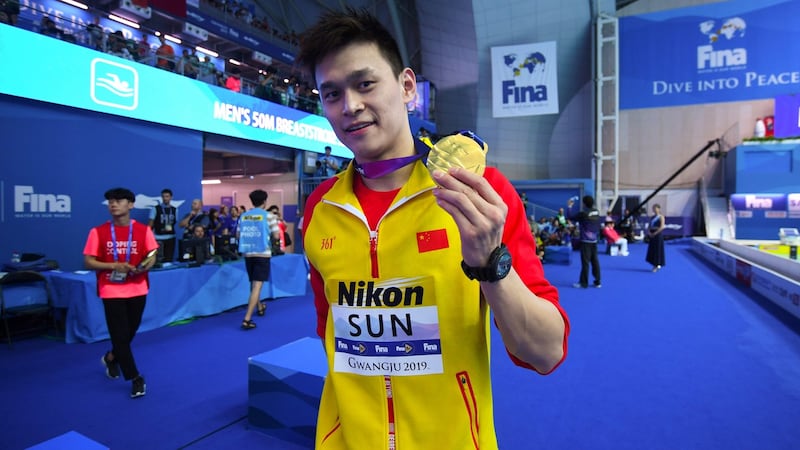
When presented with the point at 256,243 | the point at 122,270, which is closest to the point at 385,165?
the point at 122,270

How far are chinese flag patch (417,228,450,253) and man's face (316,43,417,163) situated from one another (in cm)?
25

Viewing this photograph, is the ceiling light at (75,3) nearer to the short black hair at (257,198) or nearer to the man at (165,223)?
the man at (165,223)

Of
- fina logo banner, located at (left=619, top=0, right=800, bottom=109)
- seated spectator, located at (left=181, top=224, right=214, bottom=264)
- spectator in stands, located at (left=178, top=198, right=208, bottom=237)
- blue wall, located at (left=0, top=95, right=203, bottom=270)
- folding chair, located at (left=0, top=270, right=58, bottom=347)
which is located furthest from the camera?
fina logo banner, located at (left=619, top=0, right=800, bottom=109)

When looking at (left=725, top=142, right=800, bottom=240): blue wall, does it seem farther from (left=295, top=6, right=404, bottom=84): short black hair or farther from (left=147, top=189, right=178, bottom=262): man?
(left=295, top=6, right=404, bottom=84): short black hair

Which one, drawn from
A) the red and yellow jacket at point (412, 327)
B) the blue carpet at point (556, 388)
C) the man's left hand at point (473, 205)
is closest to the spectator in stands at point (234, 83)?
the blue carpet at point (556, 388)

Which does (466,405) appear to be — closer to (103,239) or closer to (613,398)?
(613,398)

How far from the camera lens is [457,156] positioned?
823mm

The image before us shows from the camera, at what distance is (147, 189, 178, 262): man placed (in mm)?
9250

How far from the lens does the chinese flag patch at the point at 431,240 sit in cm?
108

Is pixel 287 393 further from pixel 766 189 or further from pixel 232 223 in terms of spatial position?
pixel 766 189

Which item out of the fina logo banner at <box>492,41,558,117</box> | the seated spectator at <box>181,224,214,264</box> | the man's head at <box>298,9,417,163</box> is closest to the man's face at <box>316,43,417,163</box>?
the man's head at <box>298,9,417,163</box>

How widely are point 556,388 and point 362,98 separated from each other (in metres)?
3.63

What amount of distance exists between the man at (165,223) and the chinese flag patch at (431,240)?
31.0 ft

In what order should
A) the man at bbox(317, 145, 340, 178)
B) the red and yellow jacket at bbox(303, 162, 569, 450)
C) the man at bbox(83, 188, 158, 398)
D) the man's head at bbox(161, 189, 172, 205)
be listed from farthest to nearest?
the man at bbox(317, 145, 340, 178)
the man's head at bbox(161, 189, 172, 205)
the man at bbox(83, 188, 158, 398)
the red and yellow jacket at bbox(303, 162, 569, 450)
